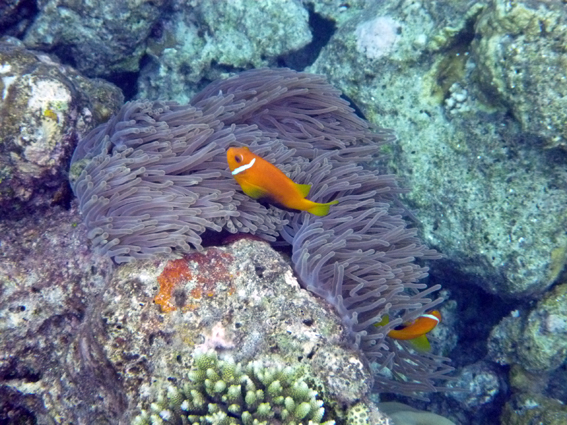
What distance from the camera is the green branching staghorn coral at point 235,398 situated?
88.9 inches

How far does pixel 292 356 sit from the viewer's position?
253 centimetres

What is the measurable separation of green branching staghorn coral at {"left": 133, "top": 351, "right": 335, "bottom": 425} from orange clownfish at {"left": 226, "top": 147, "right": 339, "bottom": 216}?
1.12 m

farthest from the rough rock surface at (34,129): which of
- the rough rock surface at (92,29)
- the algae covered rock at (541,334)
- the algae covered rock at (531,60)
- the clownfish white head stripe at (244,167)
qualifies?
the algae covered rock at (541,334)

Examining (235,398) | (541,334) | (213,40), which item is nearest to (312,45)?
(213,40)

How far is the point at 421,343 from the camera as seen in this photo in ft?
11.3

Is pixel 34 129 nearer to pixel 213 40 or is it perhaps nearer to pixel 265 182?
pixel 265 182

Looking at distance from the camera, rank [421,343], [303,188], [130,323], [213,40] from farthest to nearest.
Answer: [213,40] → [421,343] → [303,188] → [130,323]

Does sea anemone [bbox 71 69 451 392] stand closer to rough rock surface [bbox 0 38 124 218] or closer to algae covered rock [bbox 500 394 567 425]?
rough rock surface [bbox 0 38 124 218]

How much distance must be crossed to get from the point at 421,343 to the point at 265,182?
199 cm

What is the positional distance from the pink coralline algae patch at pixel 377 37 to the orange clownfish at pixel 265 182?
2.30 metres

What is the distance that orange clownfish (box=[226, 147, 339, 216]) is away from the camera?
8.96 ft

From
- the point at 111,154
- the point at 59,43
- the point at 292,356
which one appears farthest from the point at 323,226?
the point at 59,43

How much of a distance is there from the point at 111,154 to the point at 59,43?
215cm

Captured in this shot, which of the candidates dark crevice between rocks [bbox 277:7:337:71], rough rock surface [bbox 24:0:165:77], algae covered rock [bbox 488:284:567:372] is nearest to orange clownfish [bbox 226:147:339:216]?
rough rock surface [bbox 24:0:165:77]
